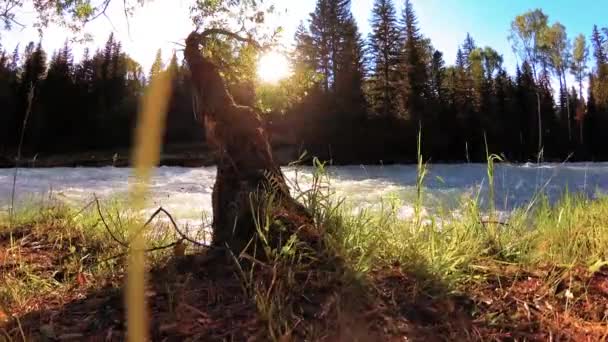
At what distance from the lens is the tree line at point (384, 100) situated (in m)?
30.6

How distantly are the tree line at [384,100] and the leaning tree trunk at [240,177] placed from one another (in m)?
21.2

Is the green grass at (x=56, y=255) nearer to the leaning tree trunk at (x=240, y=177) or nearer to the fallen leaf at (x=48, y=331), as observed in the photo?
the fallen leaf at (x=48, y=331)

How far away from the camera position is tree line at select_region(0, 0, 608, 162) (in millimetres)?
30641

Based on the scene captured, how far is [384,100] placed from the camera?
34.0 metres

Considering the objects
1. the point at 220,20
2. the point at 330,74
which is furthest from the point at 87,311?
the point at 330,74

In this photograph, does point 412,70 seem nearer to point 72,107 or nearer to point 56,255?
point 72,107

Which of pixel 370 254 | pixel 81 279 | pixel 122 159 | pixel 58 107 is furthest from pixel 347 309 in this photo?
pixel 58 107

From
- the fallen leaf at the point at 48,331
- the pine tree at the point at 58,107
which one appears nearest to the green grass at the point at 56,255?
the fallen leaf at the point at 48,331

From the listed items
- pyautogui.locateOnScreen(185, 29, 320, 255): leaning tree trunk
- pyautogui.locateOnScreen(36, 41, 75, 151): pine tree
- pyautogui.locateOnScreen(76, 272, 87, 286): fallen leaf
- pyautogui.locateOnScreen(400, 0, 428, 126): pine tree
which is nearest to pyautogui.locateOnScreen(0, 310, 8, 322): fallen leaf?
pyautogui.locateOnScreen(76, 272, 87, 286): fallen leaf

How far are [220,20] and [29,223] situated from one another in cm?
289

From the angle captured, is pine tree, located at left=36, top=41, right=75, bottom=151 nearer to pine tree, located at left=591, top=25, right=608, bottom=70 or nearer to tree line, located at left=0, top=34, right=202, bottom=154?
tree line, located at left=0, top=34, right=202, bottom=154

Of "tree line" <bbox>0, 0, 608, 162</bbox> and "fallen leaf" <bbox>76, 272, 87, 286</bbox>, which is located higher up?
"tree line" <bbox>0, 0, 608, 162</bbox>

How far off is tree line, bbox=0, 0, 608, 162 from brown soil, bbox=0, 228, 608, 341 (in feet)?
74.0

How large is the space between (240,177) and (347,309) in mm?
1319
